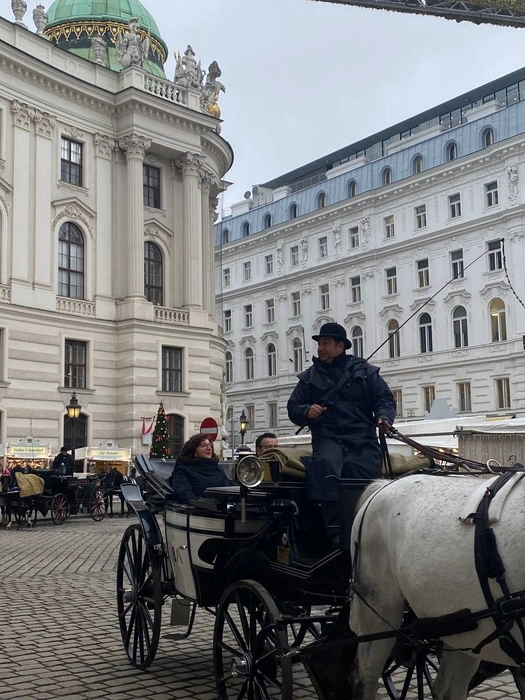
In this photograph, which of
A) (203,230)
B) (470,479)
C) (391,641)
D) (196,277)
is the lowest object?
(391,641)

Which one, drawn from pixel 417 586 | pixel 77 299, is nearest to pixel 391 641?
pixel 417 586

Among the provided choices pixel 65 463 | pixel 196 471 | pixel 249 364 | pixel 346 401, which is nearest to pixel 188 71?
pixel 65 463

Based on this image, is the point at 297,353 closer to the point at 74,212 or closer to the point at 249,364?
the point at 249,364

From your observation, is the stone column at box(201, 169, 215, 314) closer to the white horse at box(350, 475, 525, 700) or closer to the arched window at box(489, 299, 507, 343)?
Result: the arched window at box(489, 299, 507, 343)

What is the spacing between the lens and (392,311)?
162 ft

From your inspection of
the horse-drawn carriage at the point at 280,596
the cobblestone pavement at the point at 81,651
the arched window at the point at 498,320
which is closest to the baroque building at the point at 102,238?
the arched window at the point at 498,320

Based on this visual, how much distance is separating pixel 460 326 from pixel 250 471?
41.4 meters

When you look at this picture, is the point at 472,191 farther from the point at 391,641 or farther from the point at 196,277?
the point at 391,641

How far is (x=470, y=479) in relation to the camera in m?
4.63

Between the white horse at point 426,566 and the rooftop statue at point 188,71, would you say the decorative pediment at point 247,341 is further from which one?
the white horse at point 426,566

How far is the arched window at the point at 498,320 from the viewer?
42.9 m

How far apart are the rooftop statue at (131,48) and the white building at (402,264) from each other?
16.7m

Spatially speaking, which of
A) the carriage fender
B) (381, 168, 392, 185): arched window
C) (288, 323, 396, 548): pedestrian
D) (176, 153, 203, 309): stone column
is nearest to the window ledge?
(176, 153, 203, 309): stone column

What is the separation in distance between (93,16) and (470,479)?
4139 cm
